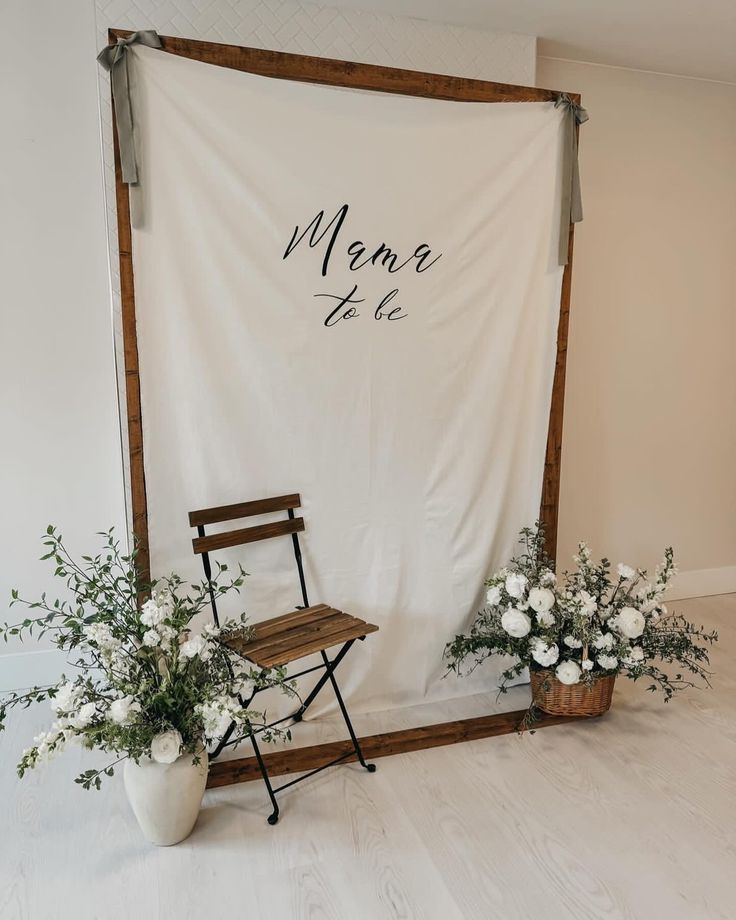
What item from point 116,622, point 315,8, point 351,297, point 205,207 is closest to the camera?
point 116,622

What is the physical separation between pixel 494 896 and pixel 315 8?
9.93 ft

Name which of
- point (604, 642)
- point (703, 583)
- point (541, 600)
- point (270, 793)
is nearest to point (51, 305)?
point (270, 793)

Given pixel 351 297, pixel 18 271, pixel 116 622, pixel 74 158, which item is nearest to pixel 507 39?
pixel 351 297

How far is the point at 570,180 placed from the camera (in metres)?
2.81

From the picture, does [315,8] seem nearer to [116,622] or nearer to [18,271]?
[18,271]

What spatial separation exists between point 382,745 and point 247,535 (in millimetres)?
855

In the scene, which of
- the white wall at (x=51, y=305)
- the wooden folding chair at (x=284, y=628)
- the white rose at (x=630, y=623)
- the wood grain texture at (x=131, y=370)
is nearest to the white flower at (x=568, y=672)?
the white rose at (x=630, y=623)

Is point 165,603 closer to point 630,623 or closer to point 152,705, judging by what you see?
point 152,705

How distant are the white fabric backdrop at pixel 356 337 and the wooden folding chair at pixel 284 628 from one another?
7 centimetres

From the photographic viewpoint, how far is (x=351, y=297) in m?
2.61

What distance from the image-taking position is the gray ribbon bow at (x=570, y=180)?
2.79m

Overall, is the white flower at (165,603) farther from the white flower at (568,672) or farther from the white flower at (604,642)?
the white flower at (604,642)

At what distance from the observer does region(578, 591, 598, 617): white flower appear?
2.62 m

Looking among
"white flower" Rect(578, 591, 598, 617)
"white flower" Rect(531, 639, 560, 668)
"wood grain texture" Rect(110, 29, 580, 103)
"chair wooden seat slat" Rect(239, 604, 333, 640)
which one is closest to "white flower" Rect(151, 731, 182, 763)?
"chair wooden seat slat" Rect(239, 604, 333, 640)
